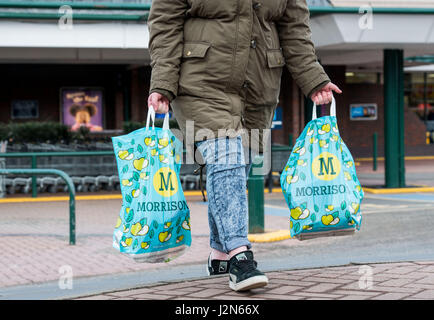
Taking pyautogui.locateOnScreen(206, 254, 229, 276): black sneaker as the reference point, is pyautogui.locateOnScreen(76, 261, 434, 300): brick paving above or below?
below

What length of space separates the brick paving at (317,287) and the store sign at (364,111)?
2201cm

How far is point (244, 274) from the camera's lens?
3771 mm

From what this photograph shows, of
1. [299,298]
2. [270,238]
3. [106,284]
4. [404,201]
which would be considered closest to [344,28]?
[404,201]

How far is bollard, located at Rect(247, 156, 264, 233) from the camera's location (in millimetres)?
7918

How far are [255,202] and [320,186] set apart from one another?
12.5 ft

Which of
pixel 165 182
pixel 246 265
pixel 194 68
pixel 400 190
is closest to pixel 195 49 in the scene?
pixel 194 68

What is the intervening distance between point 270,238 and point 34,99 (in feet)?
53.1

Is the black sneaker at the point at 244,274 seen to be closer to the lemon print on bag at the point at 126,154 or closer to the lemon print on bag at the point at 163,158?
the lemon print on bag at the point at 163,158

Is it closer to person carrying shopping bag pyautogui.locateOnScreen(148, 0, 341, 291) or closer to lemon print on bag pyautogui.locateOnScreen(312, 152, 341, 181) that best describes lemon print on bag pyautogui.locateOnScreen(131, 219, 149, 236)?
person carrying shopping bag pyautogui.locateOnScreen(148, 0, 341, 291)

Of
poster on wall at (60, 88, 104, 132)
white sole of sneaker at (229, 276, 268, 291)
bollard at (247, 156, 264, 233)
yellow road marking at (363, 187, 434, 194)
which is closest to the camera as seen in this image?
white sole of sneaker at (229, 276, 268, 291)

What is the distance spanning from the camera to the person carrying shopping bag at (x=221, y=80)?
12.8 ft

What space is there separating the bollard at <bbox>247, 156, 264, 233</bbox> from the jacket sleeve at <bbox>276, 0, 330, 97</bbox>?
352 centimetres

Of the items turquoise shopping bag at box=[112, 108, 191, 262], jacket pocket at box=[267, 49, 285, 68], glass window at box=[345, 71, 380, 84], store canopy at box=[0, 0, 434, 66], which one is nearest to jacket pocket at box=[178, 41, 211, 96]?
turquoise shopping bag at box=[112, 108, 191, 262]

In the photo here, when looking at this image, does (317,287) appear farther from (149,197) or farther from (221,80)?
(221,80)
